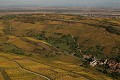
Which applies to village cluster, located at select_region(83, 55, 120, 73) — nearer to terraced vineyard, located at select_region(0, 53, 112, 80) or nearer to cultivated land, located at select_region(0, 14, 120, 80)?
cultivated land, located at select_region(0, 14, 120, 80)

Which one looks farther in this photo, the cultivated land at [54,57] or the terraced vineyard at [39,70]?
the cultivated land at [54,57]

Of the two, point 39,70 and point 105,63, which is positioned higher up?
point 39,70

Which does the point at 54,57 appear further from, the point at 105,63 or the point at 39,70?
the point at 39,70

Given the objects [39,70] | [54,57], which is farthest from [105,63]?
[39,70]

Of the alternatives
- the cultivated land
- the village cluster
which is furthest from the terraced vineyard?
the village cluster

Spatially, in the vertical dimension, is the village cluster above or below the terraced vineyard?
below

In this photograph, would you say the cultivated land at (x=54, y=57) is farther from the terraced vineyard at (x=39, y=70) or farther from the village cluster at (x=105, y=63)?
the village cluster at (x=105, y=63)

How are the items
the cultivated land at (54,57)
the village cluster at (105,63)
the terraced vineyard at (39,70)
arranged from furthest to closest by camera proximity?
1. the village cluster at (105,63)
2. the cultivated land at (54,57)
3. the terraced vineyard at (39,70)

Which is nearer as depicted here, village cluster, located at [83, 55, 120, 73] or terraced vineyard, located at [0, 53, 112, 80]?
terraced vineyard, located at [0, 53, 112, 80]

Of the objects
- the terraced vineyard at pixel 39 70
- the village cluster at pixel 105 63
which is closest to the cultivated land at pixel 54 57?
the terraced vineyard at pixel 39 70

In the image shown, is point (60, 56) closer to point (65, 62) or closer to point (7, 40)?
point (65, 62)

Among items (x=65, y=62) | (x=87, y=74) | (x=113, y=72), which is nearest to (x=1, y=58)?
(x=65, y=62)
